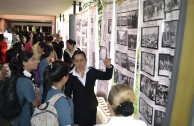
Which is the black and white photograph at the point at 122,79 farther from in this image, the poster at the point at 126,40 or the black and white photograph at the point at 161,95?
the black and white photograph at the point at 161,95

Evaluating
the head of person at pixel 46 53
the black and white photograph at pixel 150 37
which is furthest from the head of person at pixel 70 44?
the black and white photograph at pixel 150 37

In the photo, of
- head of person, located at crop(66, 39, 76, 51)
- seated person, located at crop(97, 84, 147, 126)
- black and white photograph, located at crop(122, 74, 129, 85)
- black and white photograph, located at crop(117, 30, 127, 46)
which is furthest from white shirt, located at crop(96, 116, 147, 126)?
head of person, located at crop(66, 39, 76, 51)

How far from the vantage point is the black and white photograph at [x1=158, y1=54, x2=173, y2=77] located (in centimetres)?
223

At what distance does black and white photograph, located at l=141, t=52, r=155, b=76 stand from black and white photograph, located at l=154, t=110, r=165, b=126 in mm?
393

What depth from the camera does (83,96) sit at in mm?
3047

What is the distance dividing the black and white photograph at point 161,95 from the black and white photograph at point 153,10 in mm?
667

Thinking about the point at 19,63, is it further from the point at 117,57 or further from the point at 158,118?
the point at 158,118

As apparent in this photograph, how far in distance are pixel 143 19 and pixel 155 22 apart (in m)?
0.36

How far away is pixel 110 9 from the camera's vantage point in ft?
14.0

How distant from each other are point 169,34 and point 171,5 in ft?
0.84

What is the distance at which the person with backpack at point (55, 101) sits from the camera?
196 centimetres

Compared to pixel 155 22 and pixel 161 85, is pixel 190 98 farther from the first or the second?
pixel 155 22

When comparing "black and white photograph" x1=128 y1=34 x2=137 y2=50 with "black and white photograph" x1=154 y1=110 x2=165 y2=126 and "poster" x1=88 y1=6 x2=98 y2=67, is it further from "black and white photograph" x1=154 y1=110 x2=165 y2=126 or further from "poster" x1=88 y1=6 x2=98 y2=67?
"poster" x1=88 y1=6 x2=98 y2=67

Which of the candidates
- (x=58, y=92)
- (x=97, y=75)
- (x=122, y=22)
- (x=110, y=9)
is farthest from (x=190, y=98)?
(x=110, y=9)
